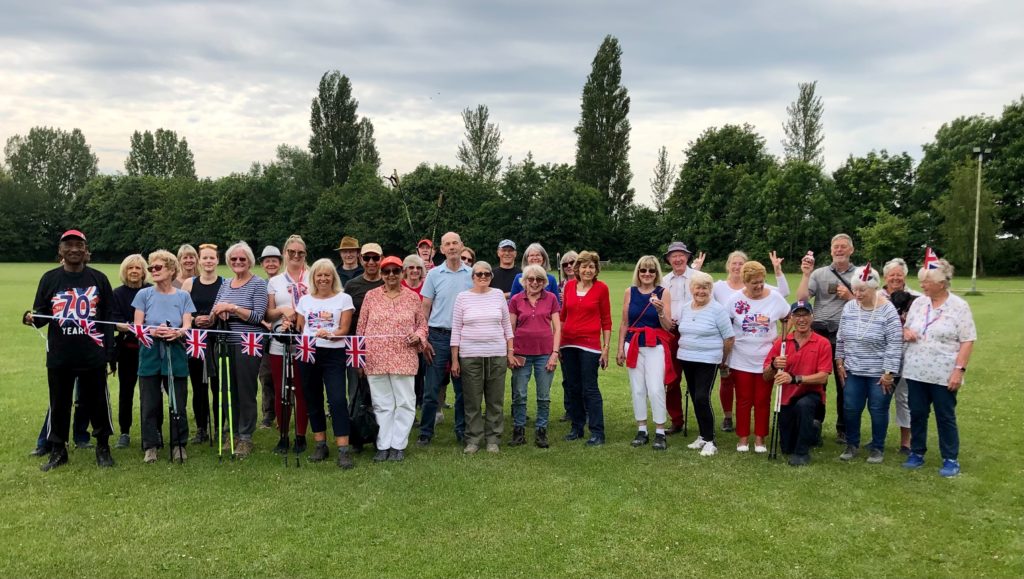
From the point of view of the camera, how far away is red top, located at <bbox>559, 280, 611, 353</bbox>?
666 cm

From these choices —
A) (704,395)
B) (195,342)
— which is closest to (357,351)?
(195,342)

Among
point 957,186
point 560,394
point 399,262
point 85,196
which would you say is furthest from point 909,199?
point 85,196

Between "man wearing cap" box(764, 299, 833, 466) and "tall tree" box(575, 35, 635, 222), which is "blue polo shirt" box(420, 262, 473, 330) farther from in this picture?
"tall tree" box(575, 35, 635, 222)

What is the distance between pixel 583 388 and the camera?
271 inches

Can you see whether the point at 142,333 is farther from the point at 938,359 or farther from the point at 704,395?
the point at 938,359

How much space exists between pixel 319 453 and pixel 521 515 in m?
2.40

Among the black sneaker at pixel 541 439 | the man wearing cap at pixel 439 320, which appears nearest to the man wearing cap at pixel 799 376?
the black sneaker at pixel 541 439

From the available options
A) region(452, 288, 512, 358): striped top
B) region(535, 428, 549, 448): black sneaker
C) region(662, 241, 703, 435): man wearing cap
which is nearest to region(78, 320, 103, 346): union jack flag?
region(452, 288, 512, 358): striped top

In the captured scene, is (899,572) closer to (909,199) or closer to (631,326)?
(631,326)

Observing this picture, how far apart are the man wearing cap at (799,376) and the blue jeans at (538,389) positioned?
224 cm

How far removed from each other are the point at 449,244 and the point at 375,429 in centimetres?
217

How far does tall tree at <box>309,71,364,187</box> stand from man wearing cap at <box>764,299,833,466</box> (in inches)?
2373

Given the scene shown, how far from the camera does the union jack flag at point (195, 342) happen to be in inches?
234

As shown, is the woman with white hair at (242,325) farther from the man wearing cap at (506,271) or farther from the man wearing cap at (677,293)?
the man wearing cap at (677,293)
